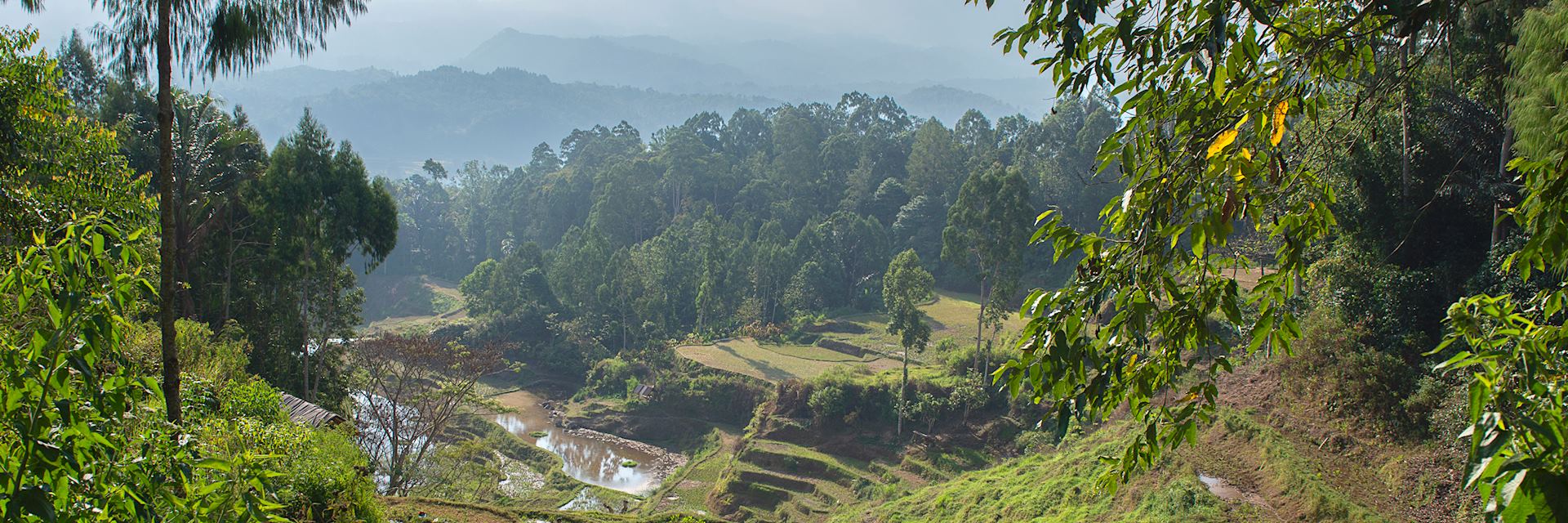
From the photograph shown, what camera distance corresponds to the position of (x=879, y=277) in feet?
137

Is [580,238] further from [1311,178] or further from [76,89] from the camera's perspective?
[1311,178]

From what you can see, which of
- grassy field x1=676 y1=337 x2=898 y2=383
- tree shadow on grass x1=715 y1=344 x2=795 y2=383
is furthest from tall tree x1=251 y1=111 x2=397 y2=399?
grassy field x1=676 y1=337 x2=898 y2=383

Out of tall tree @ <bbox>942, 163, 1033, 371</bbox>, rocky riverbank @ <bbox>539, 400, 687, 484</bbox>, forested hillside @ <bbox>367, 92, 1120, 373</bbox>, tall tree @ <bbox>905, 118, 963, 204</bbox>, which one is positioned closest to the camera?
tall tree @ <bbox>942, 163, 1033, 371</bbox>

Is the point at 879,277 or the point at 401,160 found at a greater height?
the point at 401,160

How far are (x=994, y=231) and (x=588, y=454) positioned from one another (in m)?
14.9

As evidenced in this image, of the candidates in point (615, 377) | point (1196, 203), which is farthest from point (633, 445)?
point (1196, 203)

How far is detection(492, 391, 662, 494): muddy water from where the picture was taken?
25973mm

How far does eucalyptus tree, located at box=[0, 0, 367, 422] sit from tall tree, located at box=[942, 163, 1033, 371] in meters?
20.5

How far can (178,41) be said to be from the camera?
6.41 meters

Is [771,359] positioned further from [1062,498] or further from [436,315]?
[436,315]

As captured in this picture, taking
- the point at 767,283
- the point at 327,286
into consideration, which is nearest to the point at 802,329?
the point at 767,283

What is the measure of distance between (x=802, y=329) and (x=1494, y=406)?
35.5 m

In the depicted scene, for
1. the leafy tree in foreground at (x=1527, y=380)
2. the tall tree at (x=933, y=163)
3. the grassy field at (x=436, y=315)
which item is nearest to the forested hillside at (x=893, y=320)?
the leafy tree in foreground at (x=1527, y=380)

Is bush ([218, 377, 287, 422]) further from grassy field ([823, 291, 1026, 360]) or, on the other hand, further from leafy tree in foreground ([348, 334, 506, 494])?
grassy field ([823, 291, 1026, 360])
